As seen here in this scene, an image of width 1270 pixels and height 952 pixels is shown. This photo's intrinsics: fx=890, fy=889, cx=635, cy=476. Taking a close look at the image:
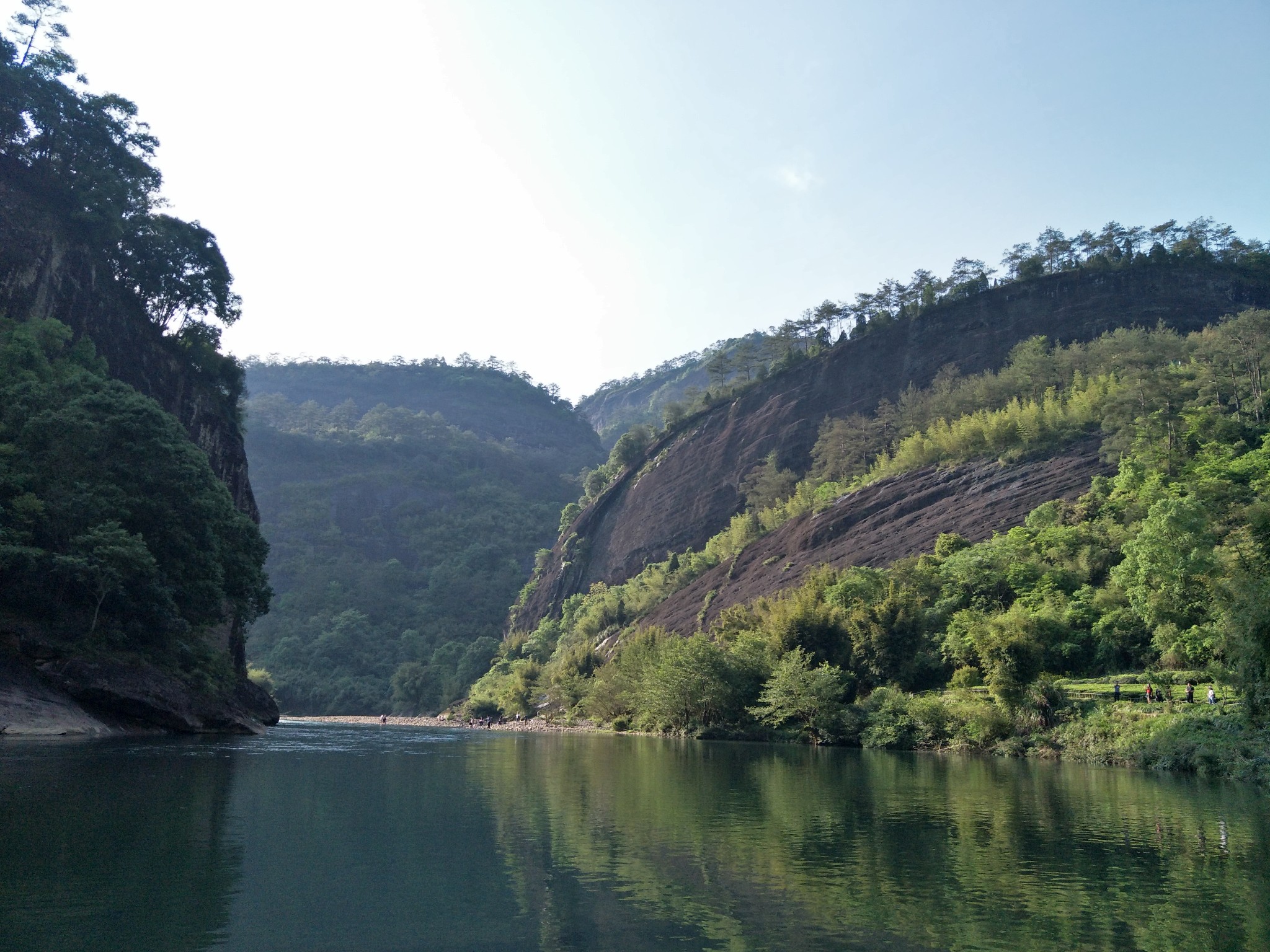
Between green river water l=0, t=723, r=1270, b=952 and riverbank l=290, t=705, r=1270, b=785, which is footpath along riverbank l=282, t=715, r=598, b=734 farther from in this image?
green river water l=0, t=723, r=1270, b=952

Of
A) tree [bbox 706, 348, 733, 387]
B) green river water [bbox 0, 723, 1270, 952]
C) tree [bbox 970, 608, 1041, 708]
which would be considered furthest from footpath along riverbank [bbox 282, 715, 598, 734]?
tree [bbox 706, 348, 733, 387]

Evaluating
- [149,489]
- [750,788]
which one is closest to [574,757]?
[750,788]

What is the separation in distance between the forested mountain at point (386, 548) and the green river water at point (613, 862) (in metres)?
91.1

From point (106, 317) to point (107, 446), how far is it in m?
18.0

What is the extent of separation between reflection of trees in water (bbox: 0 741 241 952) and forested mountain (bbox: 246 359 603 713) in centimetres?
9213

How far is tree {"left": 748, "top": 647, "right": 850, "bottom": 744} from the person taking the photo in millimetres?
44719

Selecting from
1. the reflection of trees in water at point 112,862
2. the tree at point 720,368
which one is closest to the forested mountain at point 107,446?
the reflection of trees in water at point 112,862

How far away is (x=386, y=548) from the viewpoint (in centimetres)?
15388

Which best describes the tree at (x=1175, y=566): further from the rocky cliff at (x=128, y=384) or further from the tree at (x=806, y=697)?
the rocky cliff at (x=128, y=384)

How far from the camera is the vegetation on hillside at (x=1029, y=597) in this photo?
3625 cm

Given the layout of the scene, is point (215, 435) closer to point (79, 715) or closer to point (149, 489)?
point (149, 489)

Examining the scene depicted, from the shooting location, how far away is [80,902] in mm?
10125

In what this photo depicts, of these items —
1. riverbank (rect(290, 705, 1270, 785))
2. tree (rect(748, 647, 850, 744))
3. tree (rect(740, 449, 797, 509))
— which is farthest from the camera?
tree (rect(740, 449, 797, 509))

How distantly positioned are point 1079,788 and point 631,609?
211ft
